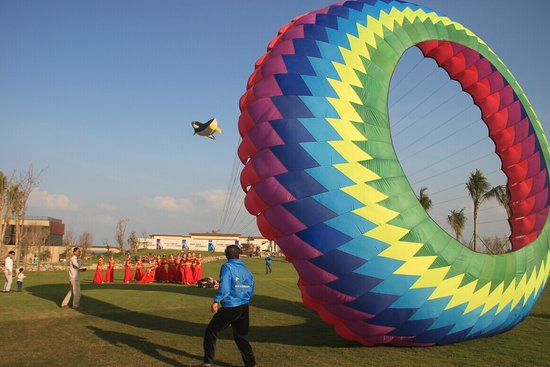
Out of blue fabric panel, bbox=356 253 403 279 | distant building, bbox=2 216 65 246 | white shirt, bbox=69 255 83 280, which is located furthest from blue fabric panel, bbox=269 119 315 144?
distant building, bbox=2 216 65 246

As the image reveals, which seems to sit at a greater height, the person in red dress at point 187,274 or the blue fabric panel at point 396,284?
the blue fabric panel at point 396,284

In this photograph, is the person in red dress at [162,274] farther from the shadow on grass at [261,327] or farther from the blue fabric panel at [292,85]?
the blue fabric panel at [292,85]

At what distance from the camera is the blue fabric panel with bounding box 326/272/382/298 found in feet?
21.3

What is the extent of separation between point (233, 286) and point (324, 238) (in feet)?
4.87

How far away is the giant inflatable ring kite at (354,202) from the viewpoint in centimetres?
653

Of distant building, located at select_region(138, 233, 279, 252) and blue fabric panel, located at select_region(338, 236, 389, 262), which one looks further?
distant building, located at select_region(138, 233, 279, 252)

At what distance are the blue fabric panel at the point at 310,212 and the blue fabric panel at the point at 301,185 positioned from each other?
0.33 ft

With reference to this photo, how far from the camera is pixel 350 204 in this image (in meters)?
6.51

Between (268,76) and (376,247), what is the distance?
3307 millimetres

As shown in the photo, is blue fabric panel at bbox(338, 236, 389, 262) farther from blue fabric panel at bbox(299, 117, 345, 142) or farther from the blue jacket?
the blue jacket

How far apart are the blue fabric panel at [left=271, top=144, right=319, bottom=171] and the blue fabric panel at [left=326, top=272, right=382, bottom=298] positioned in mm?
1732

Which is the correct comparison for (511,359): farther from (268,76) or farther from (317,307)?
(268,76)

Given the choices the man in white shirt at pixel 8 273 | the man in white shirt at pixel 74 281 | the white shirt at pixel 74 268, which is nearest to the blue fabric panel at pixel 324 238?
the man in white shirt at pixel 74 281

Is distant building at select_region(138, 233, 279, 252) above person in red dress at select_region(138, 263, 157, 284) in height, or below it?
above
